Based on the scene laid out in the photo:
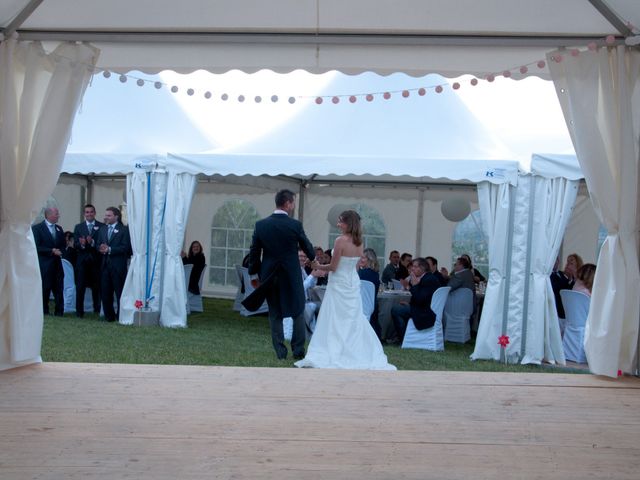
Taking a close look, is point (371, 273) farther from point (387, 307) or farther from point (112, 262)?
point (112, 262)

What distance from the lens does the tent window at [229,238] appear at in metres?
14.7

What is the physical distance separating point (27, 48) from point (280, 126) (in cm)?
547

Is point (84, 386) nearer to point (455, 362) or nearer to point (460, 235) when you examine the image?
point (455, 362)

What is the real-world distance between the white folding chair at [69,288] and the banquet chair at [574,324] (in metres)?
7.03

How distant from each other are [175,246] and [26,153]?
514 cm

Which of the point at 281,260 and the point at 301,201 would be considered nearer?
the point at 281,260

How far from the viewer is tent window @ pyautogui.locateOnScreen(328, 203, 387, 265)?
539 inches

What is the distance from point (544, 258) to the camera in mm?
8078

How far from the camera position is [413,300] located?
8.80m

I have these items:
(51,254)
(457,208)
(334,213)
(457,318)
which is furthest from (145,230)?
(457,208)

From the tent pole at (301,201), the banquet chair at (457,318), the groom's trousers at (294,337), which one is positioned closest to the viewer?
the groom's trousers at (294,337)

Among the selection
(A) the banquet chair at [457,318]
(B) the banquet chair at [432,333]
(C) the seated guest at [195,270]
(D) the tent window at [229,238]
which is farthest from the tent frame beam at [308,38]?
(D) the tent window at [229,238]

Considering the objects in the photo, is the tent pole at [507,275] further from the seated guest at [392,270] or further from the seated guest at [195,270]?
the seated guest at [195,270]

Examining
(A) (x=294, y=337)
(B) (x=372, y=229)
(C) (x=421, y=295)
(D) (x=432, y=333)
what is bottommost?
(D) (x=432, y=333)
